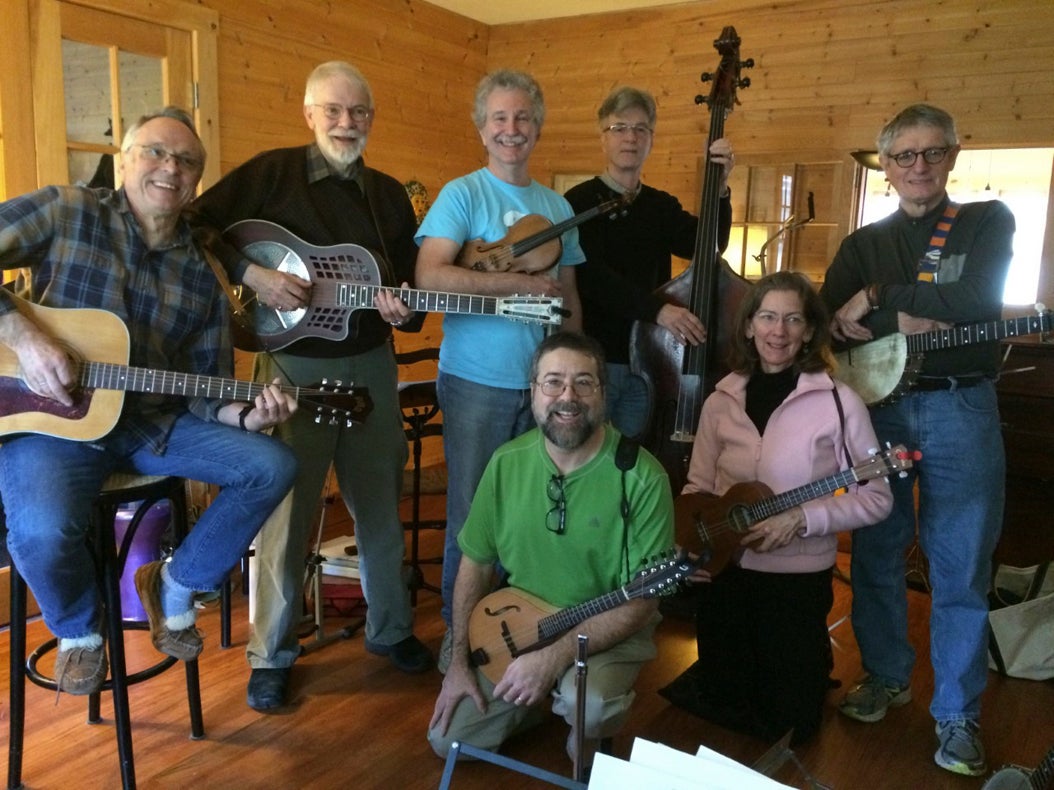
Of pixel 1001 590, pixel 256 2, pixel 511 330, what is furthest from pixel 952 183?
pixel 511 330

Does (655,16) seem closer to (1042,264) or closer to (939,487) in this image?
(1042,264)

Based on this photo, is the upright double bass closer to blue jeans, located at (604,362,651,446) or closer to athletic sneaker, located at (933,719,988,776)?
blue jeans, located at (604,362,651,446)

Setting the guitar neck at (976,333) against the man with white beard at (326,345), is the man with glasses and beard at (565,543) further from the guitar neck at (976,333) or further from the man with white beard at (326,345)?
the guitar neck at (976,333)

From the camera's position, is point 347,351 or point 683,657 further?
point 683,657

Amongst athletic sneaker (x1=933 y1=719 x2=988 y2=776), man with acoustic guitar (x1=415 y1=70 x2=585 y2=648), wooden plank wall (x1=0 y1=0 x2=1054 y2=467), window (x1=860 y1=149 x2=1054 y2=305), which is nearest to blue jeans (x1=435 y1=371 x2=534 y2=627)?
man with acoustic guitar (x1=415 y1=70 x2=585 y2=648)

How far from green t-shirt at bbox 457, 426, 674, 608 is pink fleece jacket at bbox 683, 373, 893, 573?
400 millimetres

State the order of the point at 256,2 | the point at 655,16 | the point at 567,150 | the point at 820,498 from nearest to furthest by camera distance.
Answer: the point at 820,498 → the point at 256,2 → the point at 655,16 → the point at 567,150

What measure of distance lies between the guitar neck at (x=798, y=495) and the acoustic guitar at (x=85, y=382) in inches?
53.6

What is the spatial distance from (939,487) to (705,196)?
42.5 inches

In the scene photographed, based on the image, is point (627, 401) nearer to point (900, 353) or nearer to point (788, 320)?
point (788, 320)

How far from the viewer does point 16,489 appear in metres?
1.76

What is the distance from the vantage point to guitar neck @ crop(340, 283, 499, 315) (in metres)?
2.18

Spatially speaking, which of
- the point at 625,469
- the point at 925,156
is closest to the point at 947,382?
the point at 925,156

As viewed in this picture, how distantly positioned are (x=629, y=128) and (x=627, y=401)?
86 cm
